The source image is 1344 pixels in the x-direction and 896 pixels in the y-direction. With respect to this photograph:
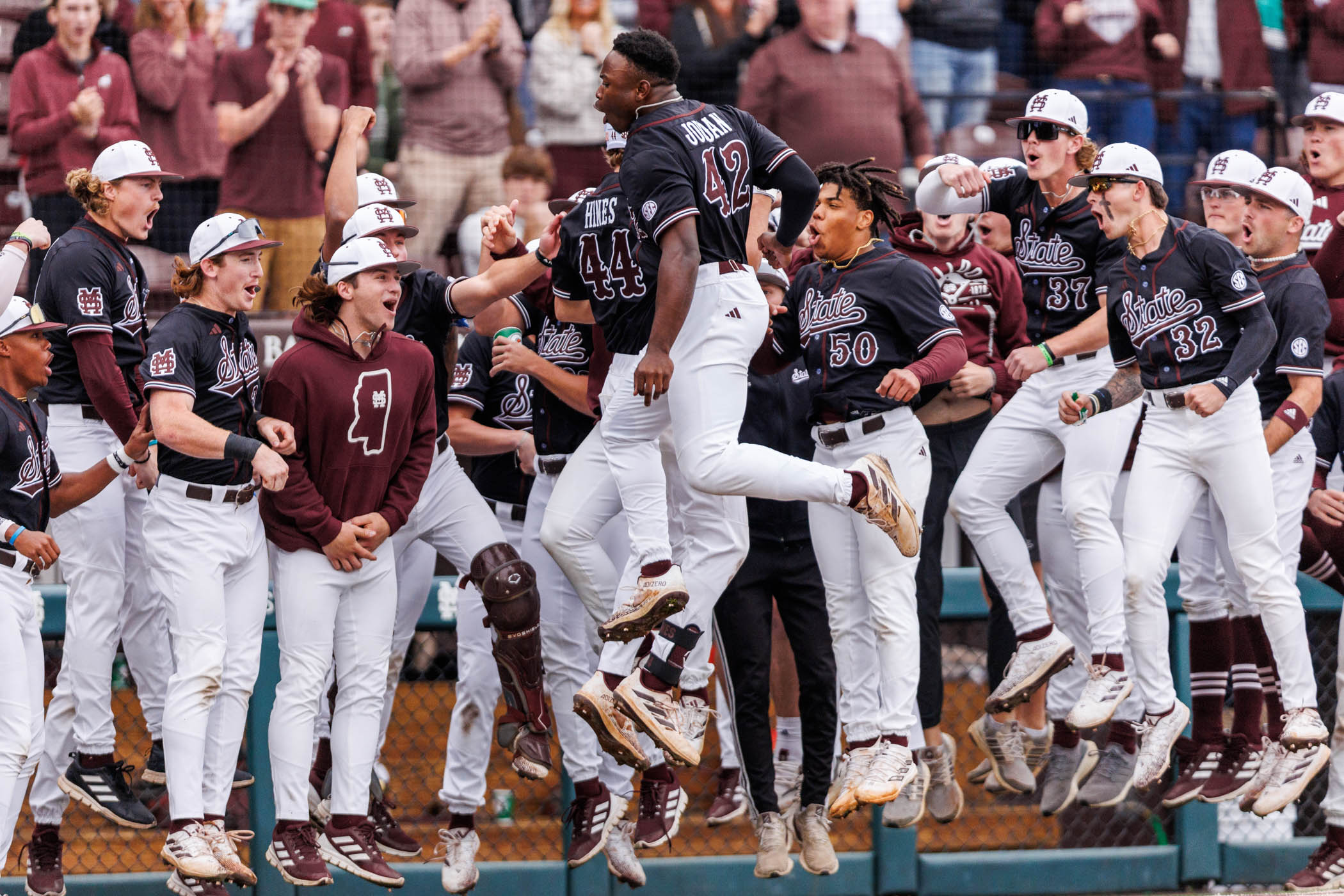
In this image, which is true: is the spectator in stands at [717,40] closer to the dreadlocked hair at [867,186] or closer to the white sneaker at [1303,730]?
the dreadlocked hair at [867,186]

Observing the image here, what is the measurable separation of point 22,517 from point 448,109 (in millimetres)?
4392

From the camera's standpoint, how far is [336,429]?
6074 mm

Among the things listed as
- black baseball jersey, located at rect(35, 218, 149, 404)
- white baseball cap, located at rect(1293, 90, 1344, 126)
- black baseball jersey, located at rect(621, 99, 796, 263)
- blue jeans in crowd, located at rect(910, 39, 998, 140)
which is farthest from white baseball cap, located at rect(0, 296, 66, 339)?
blue jeans in crowd, located at rect(910, 39, 998, 140)

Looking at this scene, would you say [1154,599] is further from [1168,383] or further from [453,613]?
[453,613]

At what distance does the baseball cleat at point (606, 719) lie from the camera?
5.63m

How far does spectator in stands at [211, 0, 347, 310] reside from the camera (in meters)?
9.24

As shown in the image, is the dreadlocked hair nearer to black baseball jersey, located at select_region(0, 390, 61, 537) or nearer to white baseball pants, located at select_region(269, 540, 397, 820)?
white baseball pants, located at select_region(269, 540, 397, 820)

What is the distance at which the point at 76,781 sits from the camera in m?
6.41

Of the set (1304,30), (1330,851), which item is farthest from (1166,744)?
(1304,30)

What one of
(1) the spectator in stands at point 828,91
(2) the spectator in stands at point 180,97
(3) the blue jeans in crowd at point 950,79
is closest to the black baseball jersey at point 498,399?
(2) the spectator in stands at point 180,97

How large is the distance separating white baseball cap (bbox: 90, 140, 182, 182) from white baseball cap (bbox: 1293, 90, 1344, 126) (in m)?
4.88

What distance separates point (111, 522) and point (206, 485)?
77 cm

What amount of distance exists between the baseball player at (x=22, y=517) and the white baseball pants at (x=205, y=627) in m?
0.34

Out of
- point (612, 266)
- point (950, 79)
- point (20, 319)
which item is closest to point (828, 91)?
point (950, 79)
